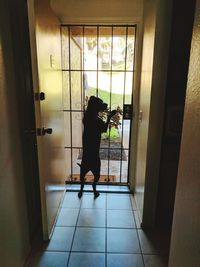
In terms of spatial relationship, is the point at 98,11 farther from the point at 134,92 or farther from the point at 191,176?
the point at 191,176

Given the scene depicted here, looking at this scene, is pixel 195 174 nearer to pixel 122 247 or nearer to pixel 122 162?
pixel 122 247

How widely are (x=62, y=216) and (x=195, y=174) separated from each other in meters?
1.69

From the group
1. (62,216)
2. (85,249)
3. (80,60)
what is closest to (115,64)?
(80,60)

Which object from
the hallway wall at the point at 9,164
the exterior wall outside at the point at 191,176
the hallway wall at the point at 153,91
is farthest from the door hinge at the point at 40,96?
Answer: the exterior wall outside at the point at 191,176

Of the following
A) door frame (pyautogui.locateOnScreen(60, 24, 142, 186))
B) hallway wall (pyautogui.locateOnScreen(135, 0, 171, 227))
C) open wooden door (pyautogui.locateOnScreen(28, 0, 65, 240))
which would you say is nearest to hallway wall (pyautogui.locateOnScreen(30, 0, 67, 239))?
open wooden door (pyautogui.locateOnScreen(28, 0, 65, 240))

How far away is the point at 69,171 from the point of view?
285cm

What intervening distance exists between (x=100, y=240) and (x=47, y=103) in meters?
1.27

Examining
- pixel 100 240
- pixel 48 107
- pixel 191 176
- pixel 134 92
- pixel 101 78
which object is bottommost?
pixel 100 240

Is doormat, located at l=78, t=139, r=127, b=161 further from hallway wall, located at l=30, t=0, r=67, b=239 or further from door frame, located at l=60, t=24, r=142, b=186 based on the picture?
hallway wall, located at l=30, t=0, r=67, b=239

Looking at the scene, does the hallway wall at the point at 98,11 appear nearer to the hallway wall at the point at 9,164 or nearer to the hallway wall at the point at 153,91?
the hallway wall at the point at 153,91

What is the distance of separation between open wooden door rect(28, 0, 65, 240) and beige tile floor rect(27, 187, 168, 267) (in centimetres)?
16

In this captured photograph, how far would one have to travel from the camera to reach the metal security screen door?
7.91 ft

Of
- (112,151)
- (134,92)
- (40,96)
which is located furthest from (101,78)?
(40,96)

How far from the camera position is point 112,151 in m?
2.75
